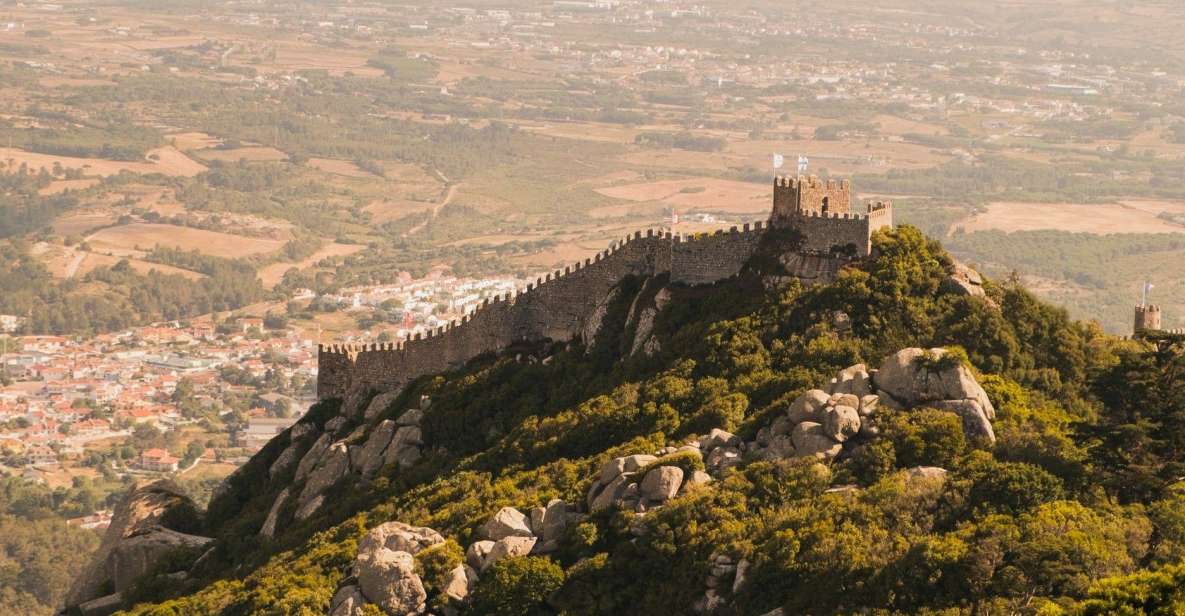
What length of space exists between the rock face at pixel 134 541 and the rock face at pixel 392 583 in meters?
16.3

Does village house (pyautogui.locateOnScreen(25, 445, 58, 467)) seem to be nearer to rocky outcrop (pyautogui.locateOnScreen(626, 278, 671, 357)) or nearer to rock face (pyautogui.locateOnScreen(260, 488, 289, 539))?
rock face (pyautogui.locateOnScreen(260, 488, 289, 539))

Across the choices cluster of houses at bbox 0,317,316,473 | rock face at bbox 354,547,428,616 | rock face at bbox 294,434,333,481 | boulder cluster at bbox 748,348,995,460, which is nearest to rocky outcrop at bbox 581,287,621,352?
rock face at bbox 294,434,333,481

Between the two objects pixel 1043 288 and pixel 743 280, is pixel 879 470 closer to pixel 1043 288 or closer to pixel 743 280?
pixel 743 280

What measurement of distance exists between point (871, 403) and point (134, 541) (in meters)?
27.0

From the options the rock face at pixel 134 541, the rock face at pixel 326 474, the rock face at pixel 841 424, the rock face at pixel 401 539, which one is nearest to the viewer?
the rock face at pixel 841 424

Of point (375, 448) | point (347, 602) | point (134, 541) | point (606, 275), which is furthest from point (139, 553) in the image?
point (347, 602)

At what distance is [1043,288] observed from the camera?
165 meters

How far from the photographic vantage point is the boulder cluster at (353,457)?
61.1 m

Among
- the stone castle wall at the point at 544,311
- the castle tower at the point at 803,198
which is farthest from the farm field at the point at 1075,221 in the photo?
the castle tower at the point at 803,198

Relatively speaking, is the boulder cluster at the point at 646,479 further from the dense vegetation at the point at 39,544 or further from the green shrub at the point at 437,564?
the dense vegetation at the point at 39,544

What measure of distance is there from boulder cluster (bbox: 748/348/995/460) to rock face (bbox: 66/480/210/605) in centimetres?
2325

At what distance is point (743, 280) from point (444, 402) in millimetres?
10062

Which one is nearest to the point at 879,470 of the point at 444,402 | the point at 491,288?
the point at 444,402

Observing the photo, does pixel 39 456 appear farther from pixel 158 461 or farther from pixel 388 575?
pixel 388 575
